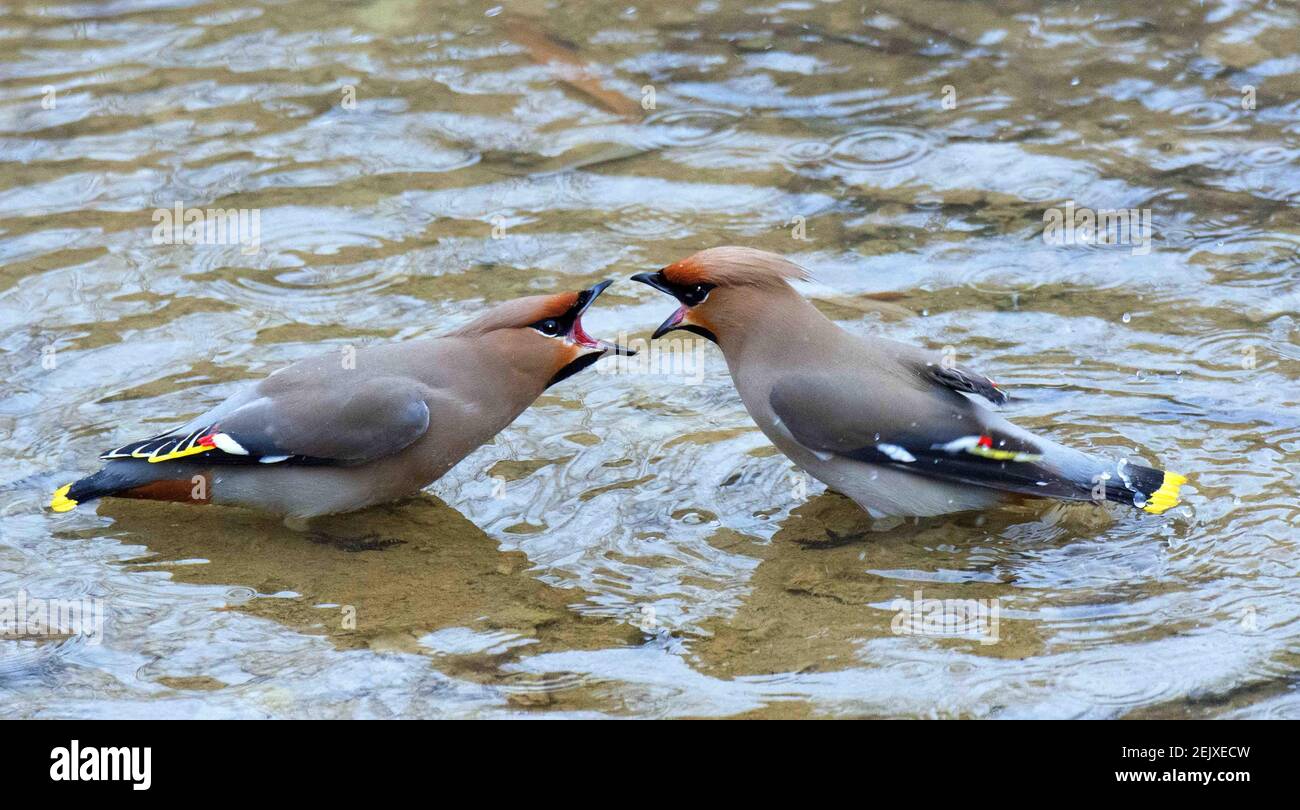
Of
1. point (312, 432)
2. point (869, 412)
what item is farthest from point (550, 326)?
point (869, 412)

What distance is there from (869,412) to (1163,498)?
96 centimetres

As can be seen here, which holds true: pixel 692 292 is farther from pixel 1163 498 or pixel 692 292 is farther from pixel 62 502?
pixel 62 502

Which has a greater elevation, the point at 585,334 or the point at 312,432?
the point at 585,334

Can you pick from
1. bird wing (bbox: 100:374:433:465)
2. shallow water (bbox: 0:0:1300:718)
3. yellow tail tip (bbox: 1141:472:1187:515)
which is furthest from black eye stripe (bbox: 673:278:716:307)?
yellow tail tip (bbox: 1141:472:1187:515)

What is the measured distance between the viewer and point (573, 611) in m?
4.92

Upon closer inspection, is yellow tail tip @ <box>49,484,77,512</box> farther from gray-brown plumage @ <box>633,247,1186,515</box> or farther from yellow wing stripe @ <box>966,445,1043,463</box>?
yellow wing stripe @ <box>966,445,1043,463</box>

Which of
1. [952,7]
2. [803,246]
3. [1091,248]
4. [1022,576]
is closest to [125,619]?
[1022,576]

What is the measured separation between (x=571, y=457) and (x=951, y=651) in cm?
175

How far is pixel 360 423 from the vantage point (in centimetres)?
545

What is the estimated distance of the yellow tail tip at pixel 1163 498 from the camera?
5.19 meters

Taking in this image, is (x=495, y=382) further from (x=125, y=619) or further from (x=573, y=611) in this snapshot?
(x=125, y=619)

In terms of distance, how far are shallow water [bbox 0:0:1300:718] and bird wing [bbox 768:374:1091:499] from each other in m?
0.22

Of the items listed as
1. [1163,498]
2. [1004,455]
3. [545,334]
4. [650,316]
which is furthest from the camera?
[650,316]

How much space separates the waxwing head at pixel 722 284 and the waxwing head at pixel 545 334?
0.77 ft
